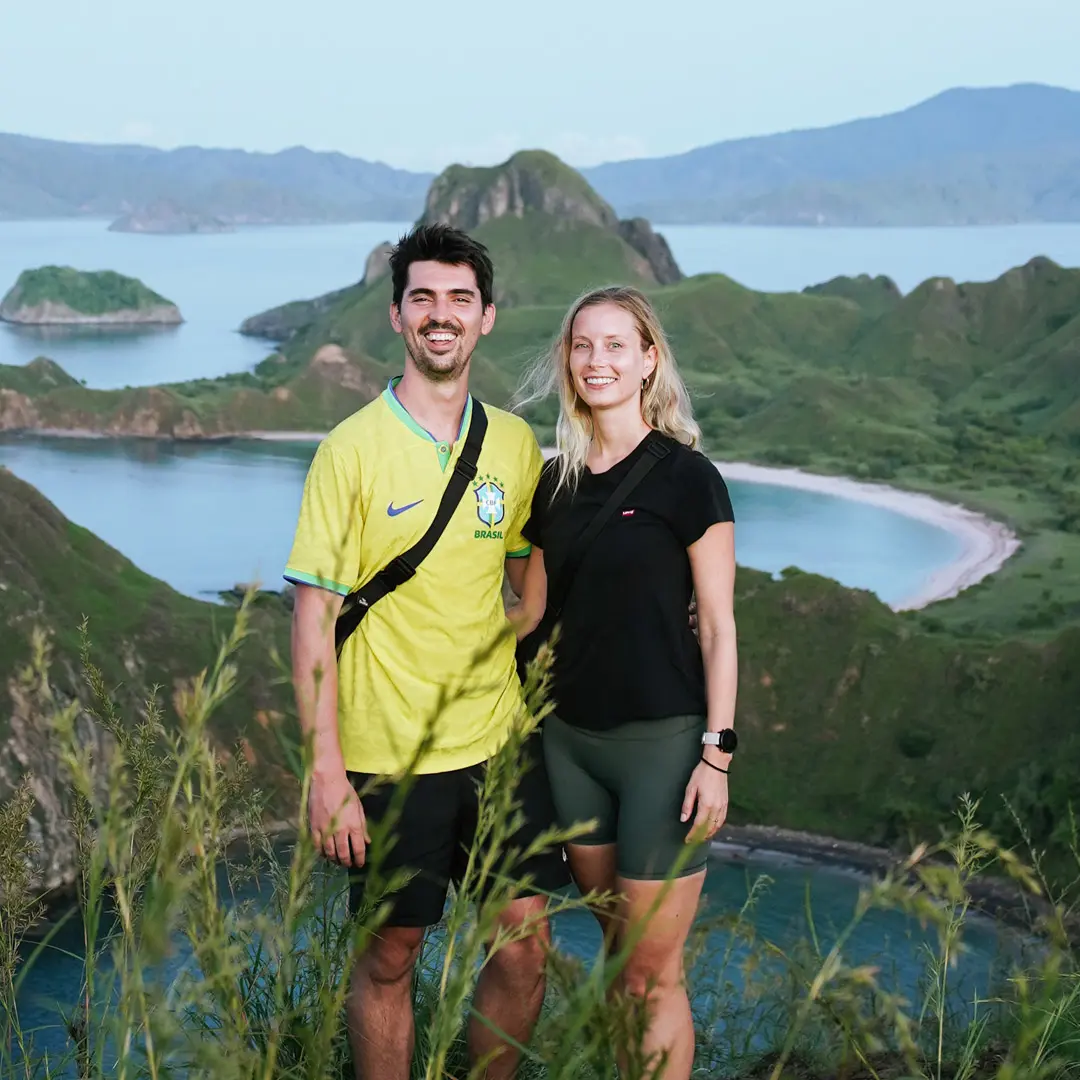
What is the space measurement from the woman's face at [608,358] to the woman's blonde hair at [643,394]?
0.14 ft

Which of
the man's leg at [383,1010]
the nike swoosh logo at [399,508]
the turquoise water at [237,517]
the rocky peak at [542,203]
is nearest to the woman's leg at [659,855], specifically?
the man's leg at [383,1010]

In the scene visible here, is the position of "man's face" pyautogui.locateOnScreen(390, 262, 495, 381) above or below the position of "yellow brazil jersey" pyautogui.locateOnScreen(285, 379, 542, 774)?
above

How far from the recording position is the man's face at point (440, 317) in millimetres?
4164

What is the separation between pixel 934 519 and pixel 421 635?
82.0 metres

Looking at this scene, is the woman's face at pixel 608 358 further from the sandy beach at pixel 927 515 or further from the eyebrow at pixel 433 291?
the sandy beach at pixel 927 515

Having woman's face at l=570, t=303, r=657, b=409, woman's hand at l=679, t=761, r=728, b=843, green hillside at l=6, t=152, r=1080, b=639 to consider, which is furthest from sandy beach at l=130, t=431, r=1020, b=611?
woman's hand at l=679, t=761, r=728, b=843

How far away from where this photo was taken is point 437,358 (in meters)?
4.15

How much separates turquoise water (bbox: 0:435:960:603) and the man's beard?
63396 millimetres

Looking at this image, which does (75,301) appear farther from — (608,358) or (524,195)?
(608,358)

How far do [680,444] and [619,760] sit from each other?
98 centimetres

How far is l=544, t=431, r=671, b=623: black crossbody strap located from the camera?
410 centimetres

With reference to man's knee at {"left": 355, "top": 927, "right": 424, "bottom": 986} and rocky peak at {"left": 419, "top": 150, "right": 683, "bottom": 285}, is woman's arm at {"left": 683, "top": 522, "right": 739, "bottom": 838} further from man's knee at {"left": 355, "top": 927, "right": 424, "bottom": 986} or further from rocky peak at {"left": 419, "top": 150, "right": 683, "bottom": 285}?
rocky peak at {"left": 419, "top": 150, "right": 683, "bottom": 285}

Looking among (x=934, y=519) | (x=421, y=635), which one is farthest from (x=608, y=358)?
(x=934, y=519)

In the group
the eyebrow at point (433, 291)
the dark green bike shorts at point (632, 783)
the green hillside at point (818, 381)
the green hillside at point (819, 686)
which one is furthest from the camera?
the green hillside at point (818, 381)
